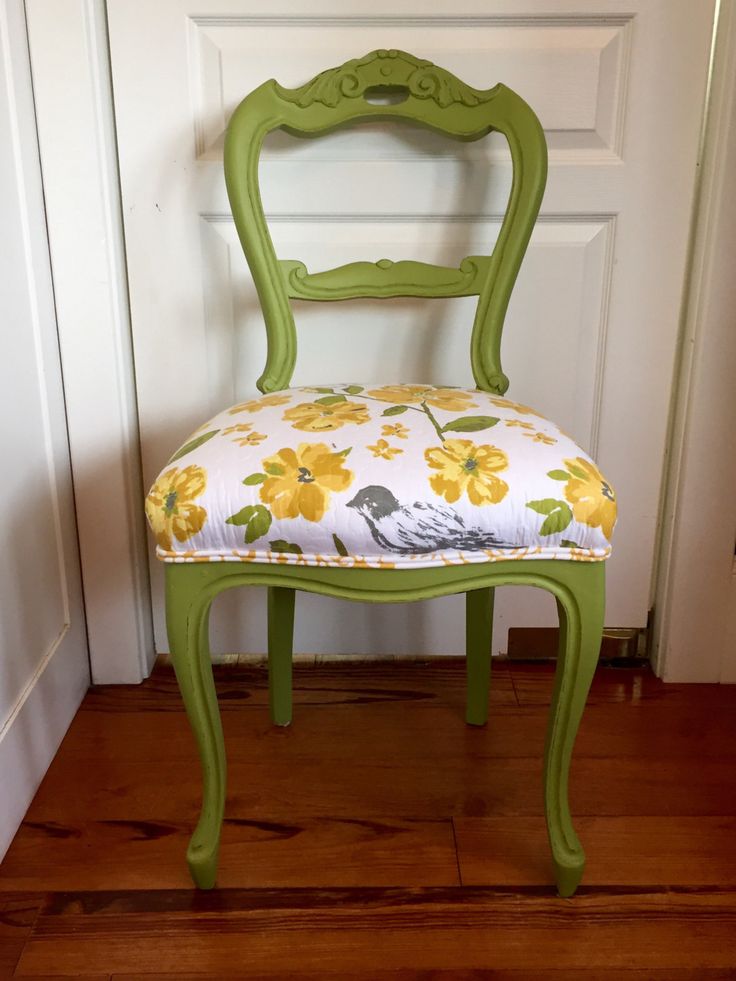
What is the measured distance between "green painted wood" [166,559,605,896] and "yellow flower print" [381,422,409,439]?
5.3 inches

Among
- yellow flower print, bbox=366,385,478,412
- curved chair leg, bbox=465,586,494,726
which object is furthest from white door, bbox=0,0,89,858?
curved chair leg, bbox=465,586,494,726

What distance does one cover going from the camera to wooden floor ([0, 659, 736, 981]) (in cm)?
79

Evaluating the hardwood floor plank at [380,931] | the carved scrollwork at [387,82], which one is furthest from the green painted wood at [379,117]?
the hardwood floor plank at [380,931]

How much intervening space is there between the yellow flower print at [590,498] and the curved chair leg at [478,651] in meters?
0.34

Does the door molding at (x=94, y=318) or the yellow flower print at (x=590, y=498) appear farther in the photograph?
the door molding at (x=94, y=318)

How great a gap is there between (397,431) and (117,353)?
21.9 inches

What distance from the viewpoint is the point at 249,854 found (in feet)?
3.01

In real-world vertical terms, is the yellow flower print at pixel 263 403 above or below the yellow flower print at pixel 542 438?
above

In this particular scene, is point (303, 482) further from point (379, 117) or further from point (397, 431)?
point (379, 117)

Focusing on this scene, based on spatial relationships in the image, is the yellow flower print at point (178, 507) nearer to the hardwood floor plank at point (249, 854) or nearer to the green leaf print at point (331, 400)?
the green leaf print at point (331, 400)

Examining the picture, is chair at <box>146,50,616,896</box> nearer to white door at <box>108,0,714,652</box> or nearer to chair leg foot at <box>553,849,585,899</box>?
chair leg foot at <box>553,849,585,899</box>

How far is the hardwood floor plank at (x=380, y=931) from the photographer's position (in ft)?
2.57

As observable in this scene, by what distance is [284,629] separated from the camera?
1101mm

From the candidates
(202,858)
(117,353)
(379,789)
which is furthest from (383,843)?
(117,353)
